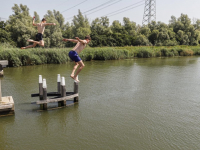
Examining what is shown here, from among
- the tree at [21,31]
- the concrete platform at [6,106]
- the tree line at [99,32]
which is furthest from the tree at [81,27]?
the concrete platform at [6,106]

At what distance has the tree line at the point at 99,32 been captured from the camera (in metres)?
44.4

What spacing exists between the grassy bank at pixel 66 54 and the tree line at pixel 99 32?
8.14 m

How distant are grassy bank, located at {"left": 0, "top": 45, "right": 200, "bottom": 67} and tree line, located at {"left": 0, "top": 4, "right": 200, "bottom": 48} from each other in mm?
8137

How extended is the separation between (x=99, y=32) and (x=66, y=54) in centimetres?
2821

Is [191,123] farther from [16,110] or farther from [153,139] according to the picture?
[16,110]

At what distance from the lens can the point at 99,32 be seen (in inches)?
2434

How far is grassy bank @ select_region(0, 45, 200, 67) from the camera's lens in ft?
Result: 100

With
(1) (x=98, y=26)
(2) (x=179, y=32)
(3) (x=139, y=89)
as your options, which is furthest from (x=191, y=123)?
(2) (x=179, y=32)

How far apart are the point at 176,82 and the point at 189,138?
1152 centimetres

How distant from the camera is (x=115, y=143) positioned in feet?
28.1

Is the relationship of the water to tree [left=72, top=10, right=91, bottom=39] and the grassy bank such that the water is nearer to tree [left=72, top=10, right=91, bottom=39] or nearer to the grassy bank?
the grassy bank

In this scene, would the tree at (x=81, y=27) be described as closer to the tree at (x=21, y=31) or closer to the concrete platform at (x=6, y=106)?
the tree at (x=21, y=31)

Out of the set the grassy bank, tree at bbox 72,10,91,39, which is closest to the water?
the grassy bank

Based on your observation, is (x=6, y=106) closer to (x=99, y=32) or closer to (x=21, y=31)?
(x=21, y=31)
